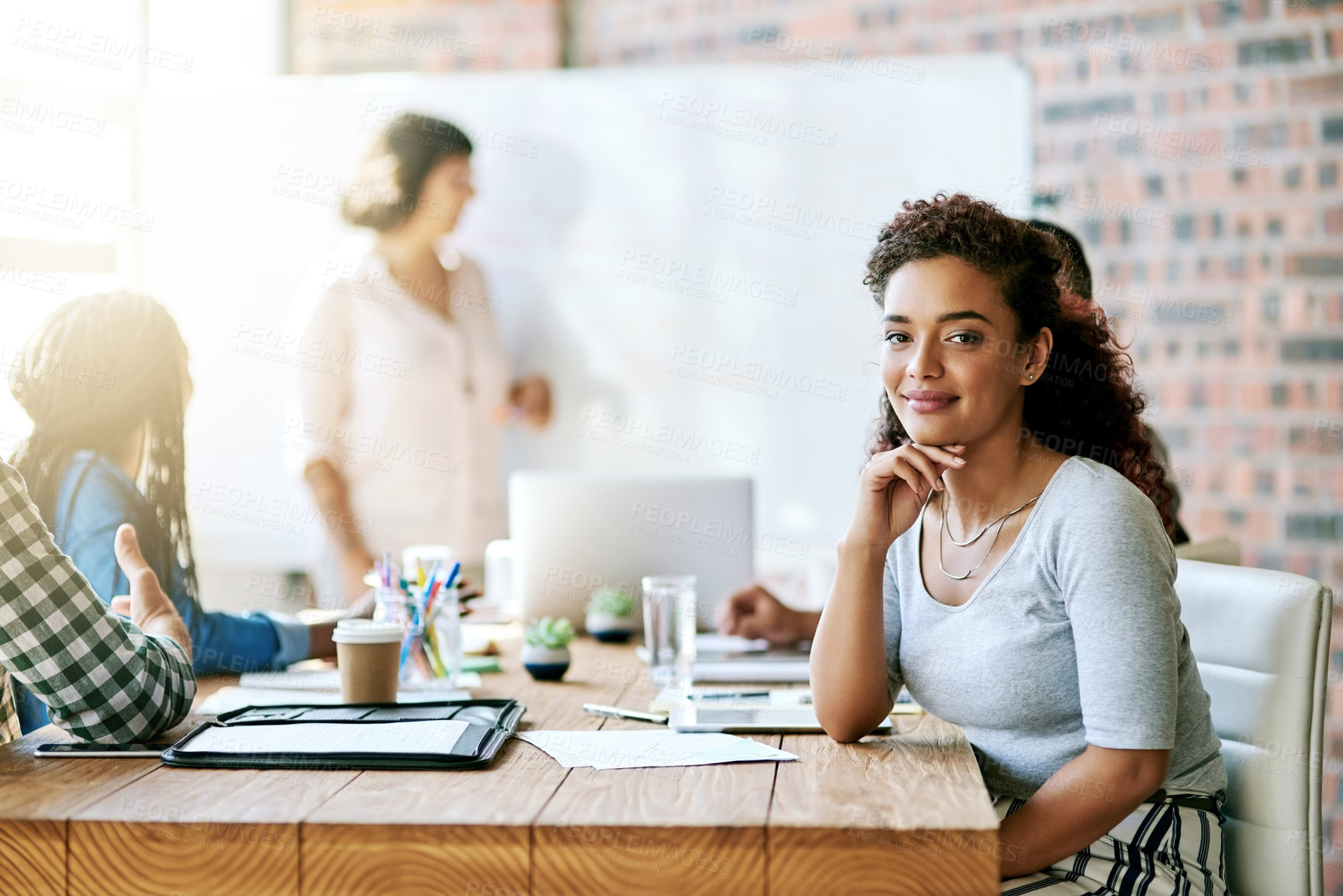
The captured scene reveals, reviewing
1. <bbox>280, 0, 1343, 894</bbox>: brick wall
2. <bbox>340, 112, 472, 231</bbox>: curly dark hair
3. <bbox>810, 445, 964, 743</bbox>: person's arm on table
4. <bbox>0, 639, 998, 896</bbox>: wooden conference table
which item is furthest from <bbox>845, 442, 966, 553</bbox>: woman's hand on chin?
<bbox>340, 112, 472, 231</bbox>: curly dark hair

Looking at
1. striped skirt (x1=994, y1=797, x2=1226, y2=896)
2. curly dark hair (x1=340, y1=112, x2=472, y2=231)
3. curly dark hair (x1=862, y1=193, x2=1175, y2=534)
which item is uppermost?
curly dark hair (x1=340, y1=112, x2=472, y2=231)

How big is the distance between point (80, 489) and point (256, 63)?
8.45 ft

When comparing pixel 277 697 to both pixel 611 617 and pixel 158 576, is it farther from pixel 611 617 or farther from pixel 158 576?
pixel 611 617

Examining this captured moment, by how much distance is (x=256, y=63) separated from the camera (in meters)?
4.00

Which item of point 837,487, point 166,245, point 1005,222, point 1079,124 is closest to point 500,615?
point 837,487

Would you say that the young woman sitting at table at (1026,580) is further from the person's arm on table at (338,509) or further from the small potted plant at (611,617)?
the person's arm on table at (338,509)

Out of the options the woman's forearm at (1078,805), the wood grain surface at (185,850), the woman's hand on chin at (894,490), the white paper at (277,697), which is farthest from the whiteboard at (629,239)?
the wood grain surface at (185,850)

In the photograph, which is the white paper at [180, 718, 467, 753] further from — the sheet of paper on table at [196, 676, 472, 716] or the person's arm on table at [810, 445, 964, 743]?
the person's arm on table at [810, 445, 964, 743]

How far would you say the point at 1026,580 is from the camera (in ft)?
4.67

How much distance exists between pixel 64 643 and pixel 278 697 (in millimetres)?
421

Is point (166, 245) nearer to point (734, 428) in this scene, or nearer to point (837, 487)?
point (734, 428)

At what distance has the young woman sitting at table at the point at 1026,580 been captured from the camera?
1324mm

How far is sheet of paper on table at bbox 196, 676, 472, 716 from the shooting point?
1.65 meters

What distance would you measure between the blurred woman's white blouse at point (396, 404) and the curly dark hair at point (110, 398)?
121 cm
